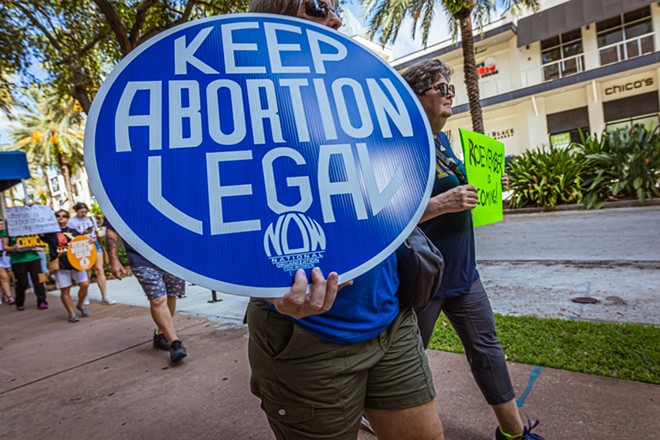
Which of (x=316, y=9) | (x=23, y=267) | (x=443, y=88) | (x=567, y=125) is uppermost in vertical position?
(x=567, y=125)

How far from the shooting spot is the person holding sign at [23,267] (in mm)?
6992

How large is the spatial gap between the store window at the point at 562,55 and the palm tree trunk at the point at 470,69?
39.0 ft

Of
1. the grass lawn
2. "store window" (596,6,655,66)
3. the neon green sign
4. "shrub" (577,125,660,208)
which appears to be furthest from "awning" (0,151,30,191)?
"store window" (596,6,655,66)

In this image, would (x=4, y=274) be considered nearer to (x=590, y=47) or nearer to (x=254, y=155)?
(x=254, y=155)

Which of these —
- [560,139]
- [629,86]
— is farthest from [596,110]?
[560,139]

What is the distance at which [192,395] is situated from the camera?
2863 mm

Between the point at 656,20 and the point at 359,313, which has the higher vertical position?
the point at 656,20

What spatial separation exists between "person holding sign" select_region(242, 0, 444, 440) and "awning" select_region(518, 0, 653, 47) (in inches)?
901

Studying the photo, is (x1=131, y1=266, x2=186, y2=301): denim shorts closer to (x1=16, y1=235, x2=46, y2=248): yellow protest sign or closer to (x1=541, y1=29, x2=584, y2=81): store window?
(x1=16, y1=235, x2=46, y2=248): yellow protest sign

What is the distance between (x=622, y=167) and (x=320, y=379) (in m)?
11.6

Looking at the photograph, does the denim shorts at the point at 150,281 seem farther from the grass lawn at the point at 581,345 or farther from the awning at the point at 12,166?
the awning at the point at 12,166

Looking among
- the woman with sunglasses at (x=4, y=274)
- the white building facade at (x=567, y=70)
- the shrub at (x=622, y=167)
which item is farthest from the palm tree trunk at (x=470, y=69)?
the woman with sunglasses at (x=4, y=274)

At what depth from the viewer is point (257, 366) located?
1.21 m

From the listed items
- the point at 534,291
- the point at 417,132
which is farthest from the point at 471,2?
the point at 417,132
